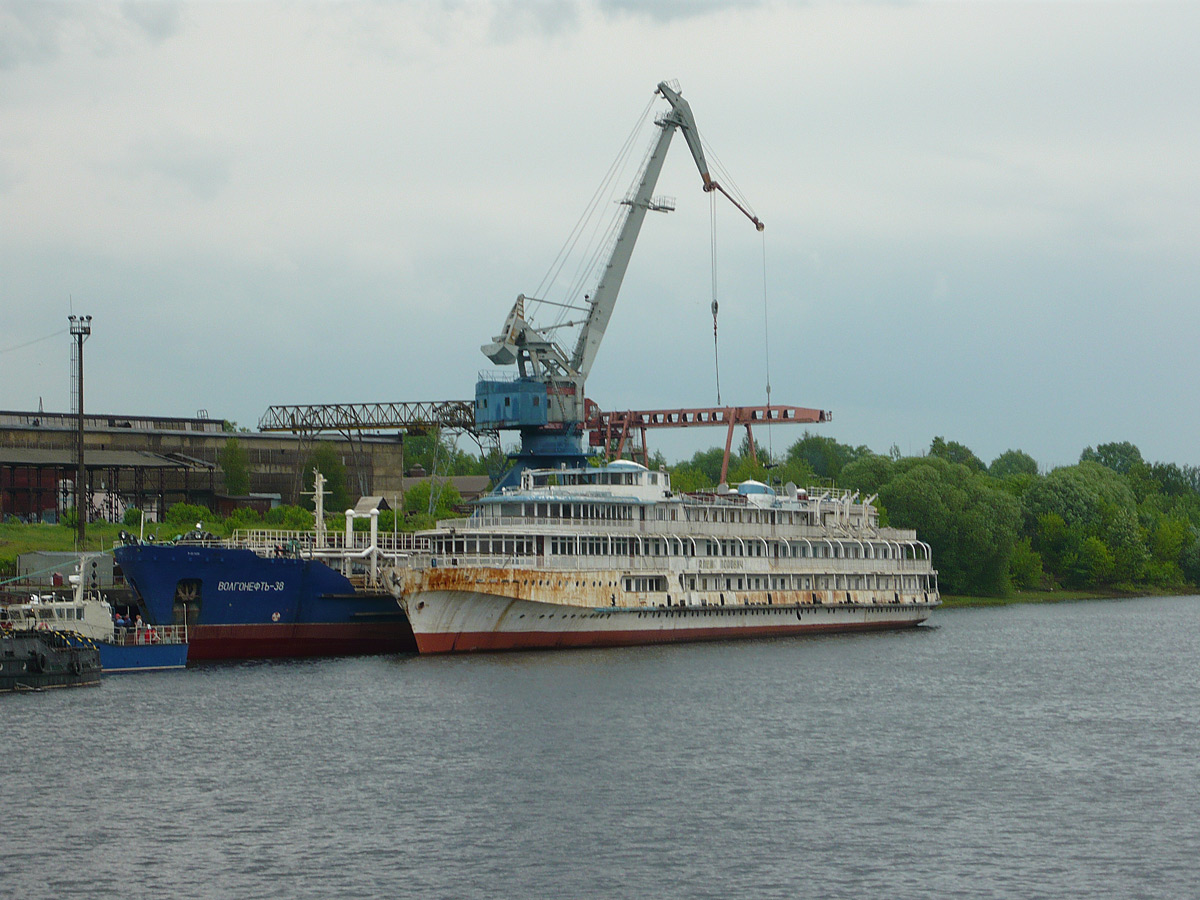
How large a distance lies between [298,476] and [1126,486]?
10690 centimetres

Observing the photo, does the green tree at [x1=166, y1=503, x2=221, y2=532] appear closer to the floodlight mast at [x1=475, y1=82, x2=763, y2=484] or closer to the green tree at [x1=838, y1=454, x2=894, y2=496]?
the floodlight mast at [x1=475, y1=82, x2=763, y2=484]

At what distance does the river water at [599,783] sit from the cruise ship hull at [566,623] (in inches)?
134

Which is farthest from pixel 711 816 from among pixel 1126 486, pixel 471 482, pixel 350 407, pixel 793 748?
pixel 1126 486

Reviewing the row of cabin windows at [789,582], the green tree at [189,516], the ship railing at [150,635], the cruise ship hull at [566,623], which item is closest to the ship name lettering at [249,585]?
the ship railing at [150,635]

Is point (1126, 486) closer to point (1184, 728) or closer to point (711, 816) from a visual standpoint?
point (1184, 728)

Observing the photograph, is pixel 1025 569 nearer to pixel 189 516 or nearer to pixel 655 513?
pixel 655 513

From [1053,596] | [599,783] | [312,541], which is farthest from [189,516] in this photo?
[1053,596]

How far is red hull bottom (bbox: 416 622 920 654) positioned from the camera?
7706 centimetres

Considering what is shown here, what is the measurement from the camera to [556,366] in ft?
363

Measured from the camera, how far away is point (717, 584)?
8912 centimetres

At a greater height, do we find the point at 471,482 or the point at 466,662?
the point at 471,482

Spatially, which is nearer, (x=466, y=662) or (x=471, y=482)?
(x=466, y=662)

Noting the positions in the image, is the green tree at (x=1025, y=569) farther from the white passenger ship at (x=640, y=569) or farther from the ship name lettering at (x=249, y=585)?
the ship name lettering at (x=249, y=585)

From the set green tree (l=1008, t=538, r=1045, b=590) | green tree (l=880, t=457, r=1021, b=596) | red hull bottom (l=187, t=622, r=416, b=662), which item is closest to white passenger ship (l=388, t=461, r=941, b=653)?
red hull bottom (l=187, t=622, r=416, b=662)
